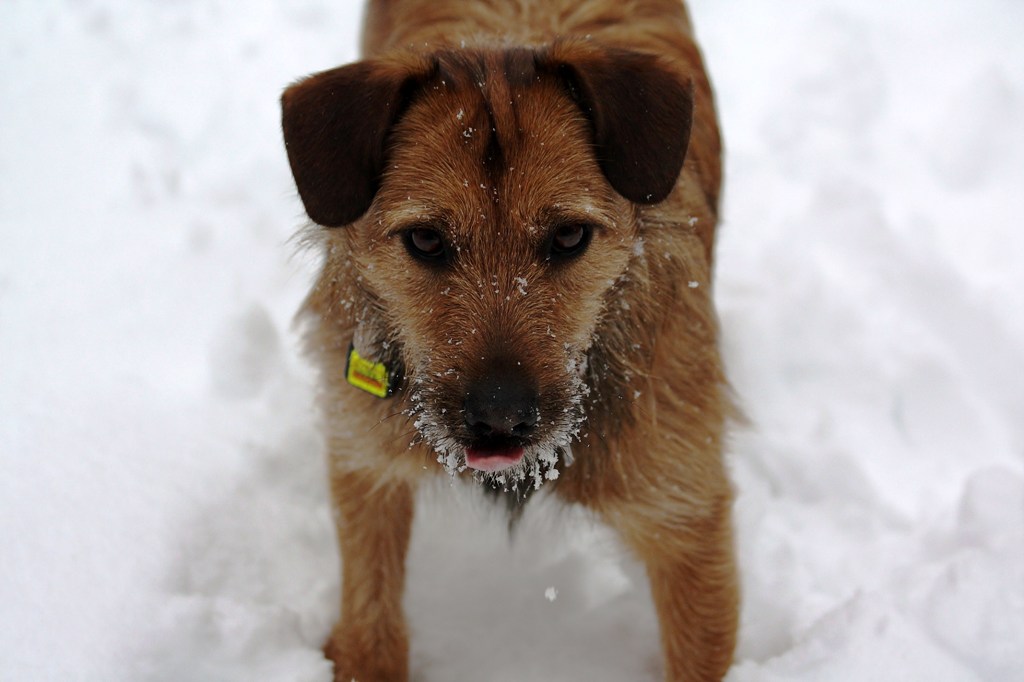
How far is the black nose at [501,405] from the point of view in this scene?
2154 millimetres

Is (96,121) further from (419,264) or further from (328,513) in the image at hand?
(419,264)

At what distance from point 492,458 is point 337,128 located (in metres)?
0.84

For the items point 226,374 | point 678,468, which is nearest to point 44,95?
point 226,374

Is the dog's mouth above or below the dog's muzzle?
below

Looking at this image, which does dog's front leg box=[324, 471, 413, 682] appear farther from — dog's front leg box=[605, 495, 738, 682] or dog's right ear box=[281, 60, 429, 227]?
dog's right ear box=[281, 60, 429, 227]

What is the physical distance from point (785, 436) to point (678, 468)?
123cm

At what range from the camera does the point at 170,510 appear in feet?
9.95

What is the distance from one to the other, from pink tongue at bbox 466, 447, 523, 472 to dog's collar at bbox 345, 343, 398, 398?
1.36 feet

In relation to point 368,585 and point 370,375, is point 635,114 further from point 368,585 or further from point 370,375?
point 368,585

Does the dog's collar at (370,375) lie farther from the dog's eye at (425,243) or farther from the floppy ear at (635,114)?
the floppy ear at (635,114)

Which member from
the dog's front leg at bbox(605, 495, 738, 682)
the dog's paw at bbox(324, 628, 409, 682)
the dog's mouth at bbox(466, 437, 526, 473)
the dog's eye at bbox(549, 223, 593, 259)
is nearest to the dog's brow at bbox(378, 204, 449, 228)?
the dog's eye at bbox(549, 223, 593, 259)

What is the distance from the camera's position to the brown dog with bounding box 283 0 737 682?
2.27 m

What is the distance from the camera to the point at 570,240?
2348 mm

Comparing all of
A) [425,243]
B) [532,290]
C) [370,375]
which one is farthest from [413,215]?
[370,375]
